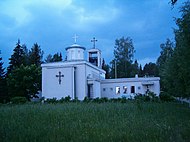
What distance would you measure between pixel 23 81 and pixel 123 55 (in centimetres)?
2743

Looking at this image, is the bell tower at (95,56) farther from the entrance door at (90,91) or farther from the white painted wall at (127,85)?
the entrance door at (90,91)

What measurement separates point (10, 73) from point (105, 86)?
51.8 ft

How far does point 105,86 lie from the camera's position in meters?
41.8

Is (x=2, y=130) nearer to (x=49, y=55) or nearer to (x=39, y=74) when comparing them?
(x=39, y=74)

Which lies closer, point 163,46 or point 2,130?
point 2,130

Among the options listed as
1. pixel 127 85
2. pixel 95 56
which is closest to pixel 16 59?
pixel 95 56

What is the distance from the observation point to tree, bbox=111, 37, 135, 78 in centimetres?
6356

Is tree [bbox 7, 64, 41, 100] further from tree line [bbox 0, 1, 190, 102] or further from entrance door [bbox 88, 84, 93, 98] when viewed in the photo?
entrance door [bbox 88, 84, 93, 98]

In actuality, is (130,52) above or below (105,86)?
above

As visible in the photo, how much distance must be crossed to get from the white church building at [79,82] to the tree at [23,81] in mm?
6991

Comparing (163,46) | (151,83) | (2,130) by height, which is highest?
(163,46)

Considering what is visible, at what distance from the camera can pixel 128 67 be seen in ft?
208

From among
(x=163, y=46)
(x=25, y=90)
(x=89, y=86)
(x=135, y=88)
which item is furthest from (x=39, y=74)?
(x=163, y=46)

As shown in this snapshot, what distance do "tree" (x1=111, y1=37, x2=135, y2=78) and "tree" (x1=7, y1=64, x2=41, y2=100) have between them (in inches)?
935
